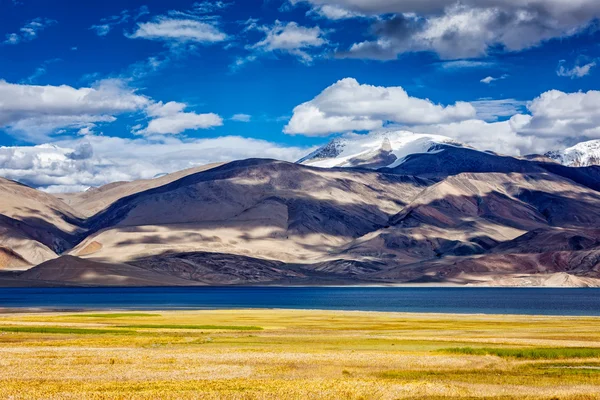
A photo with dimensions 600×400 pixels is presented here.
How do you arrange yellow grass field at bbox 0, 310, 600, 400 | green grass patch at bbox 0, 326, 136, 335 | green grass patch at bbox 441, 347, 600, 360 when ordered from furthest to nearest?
green grass patch at bbox 0, 326, 136, 335 < green grass patch at bbox 441, 347, 600, 360 < yellow grass field at bbox 0, 310, 600, 400

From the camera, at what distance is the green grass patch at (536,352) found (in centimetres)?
5349

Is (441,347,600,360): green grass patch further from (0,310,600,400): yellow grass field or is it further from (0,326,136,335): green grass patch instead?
(0,326,136,335): green grass patch

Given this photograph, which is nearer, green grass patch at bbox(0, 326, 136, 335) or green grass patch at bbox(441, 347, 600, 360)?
green grass patch at bbox(441, 347, 600, 360)

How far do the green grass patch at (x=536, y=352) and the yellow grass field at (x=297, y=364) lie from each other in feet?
0.31

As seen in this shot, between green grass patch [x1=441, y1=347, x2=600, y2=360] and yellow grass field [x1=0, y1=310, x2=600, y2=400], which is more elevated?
yellow grass field [x1=0, y1=310, x2=600, y2=400]

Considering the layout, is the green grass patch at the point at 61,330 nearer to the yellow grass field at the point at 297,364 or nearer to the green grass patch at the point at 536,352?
the yellow grass field at the point at 297,364

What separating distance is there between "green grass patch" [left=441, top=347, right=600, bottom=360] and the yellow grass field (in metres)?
0.10

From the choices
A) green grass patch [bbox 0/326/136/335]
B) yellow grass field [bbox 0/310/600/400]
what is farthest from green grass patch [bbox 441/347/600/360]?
green grass patch [bbox 0/326/136/335]

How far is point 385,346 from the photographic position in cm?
5984

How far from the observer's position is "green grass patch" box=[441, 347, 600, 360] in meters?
53.5

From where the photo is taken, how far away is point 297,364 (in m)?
48.0

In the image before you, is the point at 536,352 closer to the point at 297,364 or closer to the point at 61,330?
the point at 297,364

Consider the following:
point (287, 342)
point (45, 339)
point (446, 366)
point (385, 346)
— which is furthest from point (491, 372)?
point (45, 339)

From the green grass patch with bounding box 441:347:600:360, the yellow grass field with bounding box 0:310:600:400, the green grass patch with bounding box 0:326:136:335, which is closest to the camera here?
the yellow grass field with bounding box 0:310:600:400
